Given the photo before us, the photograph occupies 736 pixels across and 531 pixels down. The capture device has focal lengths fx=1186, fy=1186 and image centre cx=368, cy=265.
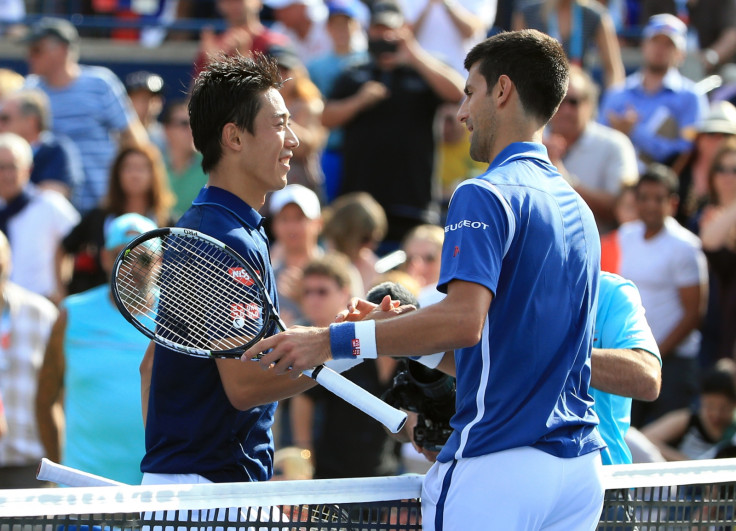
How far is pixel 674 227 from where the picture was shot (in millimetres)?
8250

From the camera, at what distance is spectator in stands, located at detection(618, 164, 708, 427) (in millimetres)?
8016

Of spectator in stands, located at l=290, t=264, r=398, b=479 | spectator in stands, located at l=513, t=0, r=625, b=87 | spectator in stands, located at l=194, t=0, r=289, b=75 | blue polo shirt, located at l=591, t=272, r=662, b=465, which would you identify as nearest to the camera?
blue polo shirt, located at l=591, t=272, r=662, b=465

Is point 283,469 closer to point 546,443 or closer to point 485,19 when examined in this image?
point 546,443

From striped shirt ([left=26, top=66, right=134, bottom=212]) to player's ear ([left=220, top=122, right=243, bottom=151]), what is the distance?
6.68 m

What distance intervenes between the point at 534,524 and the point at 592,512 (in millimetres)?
227

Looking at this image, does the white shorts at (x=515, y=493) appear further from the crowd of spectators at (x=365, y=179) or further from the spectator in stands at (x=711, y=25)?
the spectator in stands at (x=711, y=25)

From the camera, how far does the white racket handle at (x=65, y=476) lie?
3.37m

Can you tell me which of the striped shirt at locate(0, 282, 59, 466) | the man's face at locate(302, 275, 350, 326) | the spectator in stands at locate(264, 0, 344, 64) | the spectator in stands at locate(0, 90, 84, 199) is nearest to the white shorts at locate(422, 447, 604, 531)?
the man's face at locate(302, 275, 350, 326)

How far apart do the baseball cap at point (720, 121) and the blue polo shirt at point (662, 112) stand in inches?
14.7

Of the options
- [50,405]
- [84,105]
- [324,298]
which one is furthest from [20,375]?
[84,105]

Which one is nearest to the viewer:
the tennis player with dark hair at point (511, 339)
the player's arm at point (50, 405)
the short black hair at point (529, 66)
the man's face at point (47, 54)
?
the tennis player with dark hair at point (511, 339)

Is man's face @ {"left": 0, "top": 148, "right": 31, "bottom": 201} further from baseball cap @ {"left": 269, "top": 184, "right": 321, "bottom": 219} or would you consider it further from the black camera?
the black camera

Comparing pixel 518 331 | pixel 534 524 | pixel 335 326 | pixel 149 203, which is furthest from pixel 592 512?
pixel 149 203

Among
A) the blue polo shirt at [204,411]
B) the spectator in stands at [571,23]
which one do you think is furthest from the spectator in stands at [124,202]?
the blue polo shirt at [204,411]
